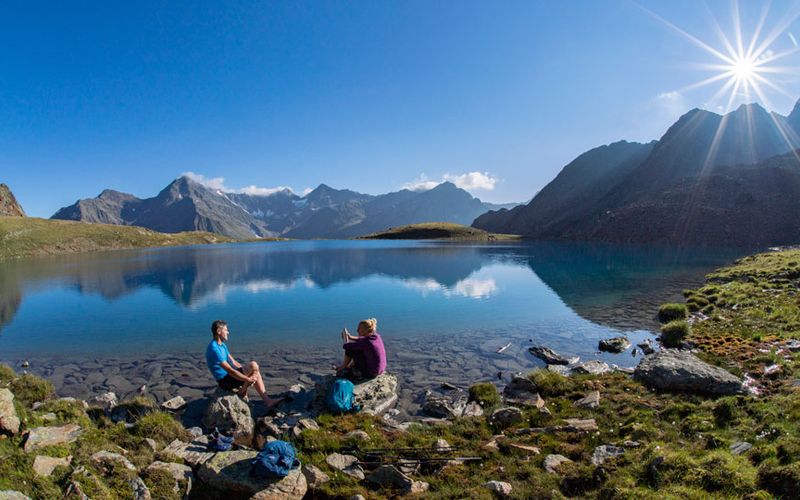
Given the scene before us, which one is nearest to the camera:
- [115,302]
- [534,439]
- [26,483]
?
[26,483]

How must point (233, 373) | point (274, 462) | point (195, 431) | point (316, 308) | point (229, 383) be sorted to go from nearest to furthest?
point (274, 462), point (195, 431), point (233, 373), point (229, 383), point (316, 308)

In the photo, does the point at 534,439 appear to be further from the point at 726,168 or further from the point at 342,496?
the point at 726,168

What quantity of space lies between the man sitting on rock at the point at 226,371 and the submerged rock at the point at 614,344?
57.7ft

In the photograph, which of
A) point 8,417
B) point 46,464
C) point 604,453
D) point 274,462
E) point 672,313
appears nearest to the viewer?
point 46,464

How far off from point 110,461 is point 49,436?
87.4 inches

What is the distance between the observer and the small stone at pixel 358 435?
1100 cm

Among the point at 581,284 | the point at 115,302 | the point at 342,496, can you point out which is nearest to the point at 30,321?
the point at 115,302

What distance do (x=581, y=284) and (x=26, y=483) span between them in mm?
48239

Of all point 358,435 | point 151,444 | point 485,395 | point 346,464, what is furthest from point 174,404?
point 485,395

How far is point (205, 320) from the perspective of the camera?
3039cm

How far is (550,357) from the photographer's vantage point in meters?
19.7

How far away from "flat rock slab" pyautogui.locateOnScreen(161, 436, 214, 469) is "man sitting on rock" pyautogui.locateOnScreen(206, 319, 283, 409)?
9.48 ft

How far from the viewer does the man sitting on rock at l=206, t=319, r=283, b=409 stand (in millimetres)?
13680

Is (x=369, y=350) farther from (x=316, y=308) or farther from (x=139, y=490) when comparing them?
(x=316, y=308)
